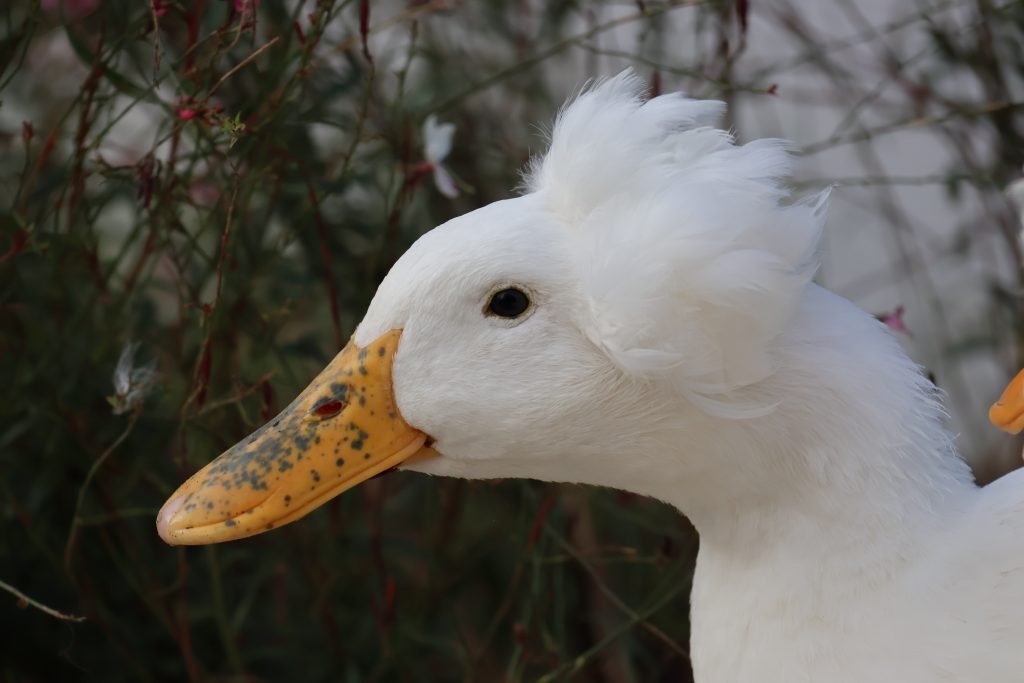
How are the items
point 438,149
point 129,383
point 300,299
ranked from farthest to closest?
point 300,299 → point 438,149 → point 129,383

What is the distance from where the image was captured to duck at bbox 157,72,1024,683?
1263mm

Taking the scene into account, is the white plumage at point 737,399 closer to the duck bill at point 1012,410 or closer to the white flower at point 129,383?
the duck bill at point 1012,410

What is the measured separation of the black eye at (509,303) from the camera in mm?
1320

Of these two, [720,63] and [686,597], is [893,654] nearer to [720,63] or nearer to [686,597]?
[686,597]

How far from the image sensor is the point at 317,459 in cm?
139

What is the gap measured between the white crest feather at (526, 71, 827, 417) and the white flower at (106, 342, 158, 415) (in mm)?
719

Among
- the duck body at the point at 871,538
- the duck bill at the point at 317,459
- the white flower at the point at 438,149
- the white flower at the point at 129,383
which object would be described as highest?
the white flower at the point at 438,149

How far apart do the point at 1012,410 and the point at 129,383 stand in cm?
111

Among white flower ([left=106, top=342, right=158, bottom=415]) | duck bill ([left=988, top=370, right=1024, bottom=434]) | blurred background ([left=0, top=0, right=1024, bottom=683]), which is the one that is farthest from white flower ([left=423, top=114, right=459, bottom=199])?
duck bill ([left=988, top=370, right=1024, bottom=434])

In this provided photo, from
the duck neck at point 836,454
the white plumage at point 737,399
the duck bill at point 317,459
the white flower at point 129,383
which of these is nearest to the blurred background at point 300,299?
the white flower at point 129,383

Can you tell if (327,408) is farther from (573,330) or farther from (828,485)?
(828,485)

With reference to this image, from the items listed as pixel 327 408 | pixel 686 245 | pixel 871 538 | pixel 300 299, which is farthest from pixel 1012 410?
pixel 300 299

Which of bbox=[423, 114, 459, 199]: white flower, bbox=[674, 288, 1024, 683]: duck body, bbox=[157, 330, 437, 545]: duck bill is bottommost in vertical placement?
bbox=[674, 288, 1024, 683]: duck body

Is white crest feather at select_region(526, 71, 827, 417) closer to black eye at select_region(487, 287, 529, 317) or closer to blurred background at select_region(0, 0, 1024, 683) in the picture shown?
black eye at select_region(487, 287, 529, 317)
